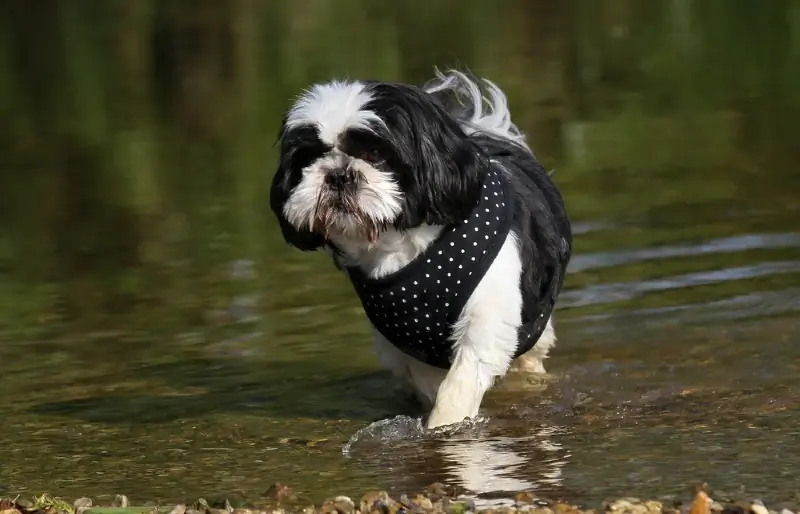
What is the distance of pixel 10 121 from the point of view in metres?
15.6

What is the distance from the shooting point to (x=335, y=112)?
5.23m

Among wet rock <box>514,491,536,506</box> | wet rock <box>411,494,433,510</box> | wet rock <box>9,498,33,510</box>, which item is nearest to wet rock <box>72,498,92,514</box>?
wet rock <box>9,498,33,510</box>

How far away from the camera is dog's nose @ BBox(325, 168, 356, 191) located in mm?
5168

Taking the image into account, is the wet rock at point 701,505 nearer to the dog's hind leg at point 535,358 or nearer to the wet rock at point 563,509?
the wet rock at point 563,509

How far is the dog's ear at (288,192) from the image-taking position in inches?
213

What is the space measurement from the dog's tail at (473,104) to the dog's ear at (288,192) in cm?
106

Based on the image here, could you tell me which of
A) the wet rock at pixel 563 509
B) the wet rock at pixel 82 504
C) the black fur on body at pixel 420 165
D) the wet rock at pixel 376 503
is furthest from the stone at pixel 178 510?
the black fur on body at pixel 420 165

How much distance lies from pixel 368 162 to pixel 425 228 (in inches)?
15.5

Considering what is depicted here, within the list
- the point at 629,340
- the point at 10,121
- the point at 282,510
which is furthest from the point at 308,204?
the point at 10,121

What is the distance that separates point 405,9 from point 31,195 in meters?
10.1

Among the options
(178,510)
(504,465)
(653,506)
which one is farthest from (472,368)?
(178,510)

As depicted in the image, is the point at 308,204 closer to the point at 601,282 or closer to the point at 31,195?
the point at 601,282

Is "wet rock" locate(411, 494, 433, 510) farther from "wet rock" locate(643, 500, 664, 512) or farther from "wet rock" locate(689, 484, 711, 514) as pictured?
"wet rock" locate(689, 484, 711, 514)

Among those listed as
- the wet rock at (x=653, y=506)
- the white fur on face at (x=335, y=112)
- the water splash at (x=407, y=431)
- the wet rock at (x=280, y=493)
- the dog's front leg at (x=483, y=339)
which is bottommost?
the water splash at (x=407, y=431)
